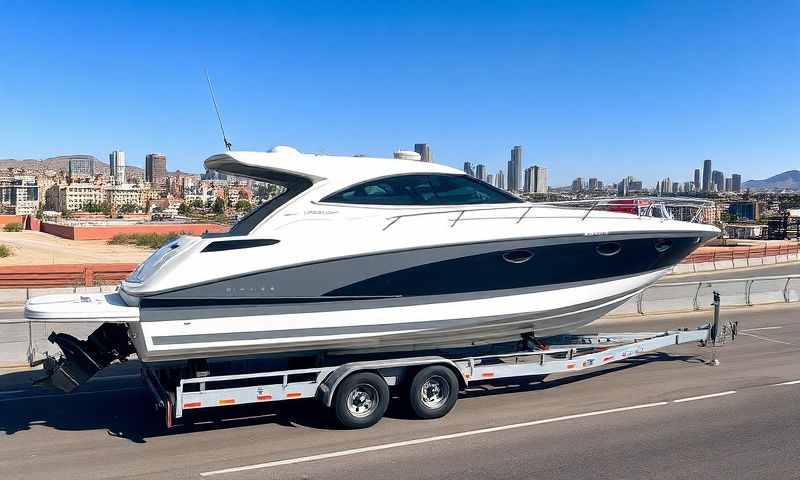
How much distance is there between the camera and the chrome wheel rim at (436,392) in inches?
299

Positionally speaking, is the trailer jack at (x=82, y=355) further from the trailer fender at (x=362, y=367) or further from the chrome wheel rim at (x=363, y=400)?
the chrome wheel rim at (x=363, y=400)

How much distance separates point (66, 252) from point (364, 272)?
43.1 meters

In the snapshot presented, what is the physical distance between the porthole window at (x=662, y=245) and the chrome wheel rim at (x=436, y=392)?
3.71m

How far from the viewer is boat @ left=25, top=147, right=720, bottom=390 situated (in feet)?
22.2

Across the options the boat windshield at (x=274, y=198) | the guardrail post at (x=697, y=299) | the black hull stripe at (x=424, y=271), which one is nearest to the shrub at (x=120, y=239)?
the guardrail post at (x=697, y=299)

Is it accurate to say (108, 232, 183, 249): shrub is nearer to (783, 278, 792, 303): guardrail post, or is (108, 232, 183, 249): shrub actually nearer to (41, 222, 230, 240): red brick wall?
(41, 222, 230, 240): red brick wall

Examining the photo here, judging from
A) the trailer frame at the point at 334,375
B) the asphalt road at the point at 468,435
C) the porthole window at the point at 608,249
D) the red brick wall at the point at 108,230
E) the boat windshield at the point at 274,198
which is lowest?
the asphalt road at the point at 468,435

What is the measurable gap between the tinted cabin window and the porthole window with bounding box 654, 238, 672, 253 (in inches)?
83.4

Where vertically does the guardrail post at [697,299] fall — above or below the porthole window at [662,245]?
below

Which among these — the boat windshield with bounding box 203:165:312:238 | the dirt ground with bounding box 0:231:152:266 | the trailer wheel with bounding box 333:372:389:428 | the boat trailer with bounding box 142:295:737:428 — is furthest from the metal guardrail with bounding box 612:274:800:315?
the dirt ground with bounding box 0:231:152:266

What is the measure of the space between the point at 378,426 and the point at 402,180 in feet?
10.00

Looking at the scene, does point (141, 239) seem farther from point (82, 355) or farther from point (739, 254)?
point (82, 355)

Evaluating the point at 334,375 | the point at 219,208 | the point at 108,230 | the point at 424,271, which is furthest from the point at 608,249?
the point at 219,208

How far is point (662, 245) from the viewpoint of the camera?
9.04 meters
